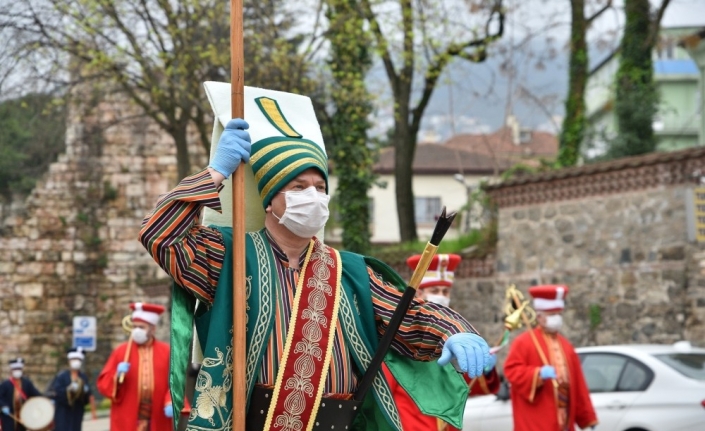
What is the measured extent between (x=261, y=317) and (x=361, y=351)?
1.48 feet

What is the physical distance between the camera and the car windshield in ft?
35.8

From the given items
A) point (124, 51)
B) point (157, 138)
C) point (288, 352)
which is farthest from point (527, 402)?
point (157, 138)

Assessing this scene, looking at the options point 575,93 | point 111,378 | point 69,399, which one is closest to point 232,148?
point 111,378

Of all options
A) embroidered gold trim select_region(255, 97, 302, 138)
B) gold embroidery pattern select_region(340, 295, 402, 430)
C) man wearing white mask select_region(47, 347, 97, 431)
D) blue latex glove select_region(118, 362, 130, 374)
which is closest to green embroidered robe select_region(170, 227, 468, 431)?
gold embroidery pattern select_region(340, 295, 402, 430)

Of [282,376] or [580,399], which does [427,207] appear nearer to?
[580,399]

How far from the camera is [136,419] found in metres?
10.6

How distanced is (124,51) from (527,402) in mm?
10971

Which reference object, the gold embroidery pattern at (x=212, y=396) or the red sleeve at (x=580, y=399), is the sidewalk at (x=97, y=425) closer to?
the red sleeve at (x=580, y=399)

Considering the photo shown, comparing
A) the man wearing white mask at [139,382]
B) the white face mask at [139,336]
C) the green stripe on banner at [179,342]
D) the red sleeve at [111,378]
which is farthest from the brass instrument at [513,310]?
the green stripe on banner at [179,342]

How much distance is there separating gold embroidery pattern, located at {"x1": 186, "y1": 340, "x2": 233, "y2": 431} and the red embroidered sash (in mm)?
168

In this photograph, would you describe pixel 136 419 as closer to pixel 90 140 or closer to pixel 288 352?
pixel 288 352

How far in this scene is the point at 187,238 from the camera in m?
4.30

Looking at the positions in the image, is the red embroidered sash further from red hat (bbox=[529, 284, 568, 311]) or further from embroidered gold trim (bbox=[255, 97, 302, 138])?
red hat (bbox=[529, 284, 568, 311])

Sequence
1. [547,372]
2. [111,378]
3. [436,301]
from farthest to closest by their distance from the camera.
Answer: [111,378] < [547,372] < [436,301]
